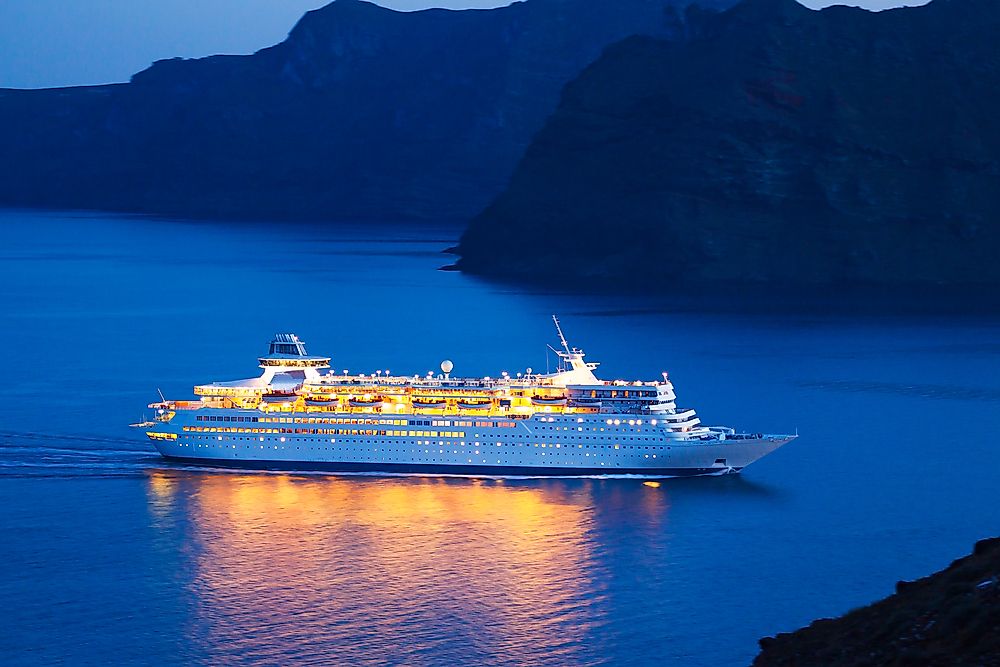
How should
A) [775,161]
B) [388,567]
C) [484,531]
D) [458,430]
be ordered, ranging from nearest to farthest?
[388,567] → [484,531] → [458,430] → [775,161]

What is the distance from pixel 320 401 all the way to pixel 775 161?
77627 mm

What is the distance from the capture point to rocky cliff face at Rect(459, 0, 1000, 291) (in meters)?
112

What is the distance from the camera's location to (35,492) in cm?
4047

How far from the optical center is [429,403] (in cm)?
4359

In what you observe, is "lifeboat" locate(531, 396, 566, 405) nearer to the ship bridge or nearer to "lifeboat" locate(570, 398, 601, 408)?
"lifeboat" locate(570, 398, 601, 408)

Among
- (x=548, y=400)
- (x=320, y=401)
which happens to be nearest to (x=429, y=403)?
(x=320, y=401)

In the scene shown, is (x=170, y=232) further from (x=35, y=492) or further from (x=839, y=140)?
(x=35, y=492)

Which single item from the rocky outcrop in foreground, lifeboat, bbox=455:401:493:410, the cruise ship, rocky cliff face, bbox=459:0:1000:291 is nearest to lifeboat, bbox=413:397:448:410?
the cruise ship

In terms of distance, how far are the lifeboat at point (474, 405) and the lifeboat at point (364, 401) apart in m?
2.20

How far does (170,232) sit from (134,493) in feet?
516

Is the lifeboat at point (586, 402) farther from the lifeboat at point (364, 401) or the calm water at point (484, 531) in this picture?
the lifeboat at point (364, 401)

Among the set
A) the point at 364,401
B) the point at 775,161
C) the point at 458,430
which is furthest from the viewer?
the point at 775,161

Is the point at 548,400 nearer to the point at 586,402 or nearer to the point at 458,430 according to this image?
the point at 586,402

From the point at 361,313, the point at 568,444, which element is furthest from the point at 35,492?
the point at 361,313
